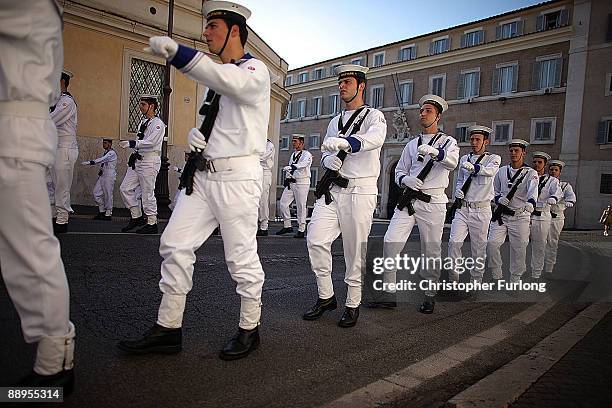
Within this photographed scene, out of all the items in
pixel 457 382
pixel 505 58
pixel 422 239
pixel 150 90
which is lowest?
pixel 457 382

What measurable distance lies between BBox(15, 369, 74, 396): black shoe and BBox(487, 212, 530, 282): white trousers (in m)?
6.39

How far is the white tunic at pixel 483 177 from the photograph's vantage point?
657 centimetres

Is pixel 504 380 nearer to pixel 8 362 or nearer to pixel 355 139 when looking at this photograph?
pixel 355 139

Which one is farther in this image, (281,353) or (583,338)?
(583,338)

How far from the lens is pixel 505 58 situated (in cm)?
3272

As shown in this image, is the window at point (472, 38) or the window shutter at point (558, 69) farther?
the window at point (472, 38)

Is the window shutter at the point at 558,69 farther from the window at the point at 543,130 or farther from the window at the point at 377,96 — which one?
the window at the point at 377,96

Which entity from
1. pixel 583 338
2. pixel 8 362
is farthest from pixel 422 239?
pixel 8 362

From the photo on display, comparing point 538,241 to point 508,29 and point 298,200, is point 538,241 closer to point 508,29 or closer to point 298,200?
point 298,200

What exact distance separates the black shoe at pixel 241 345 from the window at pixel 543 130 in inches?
1257

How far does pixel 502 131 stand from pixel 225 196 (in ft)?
110

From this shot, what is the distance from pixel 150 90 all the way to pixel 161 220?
21.4 ft

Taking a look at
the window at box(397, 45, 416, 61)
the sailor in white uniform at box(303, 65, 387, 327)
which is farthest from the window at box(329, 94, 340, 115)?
the sailor in white uniform at box(303, 65, 387, 327)

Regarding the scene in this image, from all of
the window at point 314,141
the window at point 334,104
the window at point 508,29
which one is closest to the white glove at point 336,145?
the window at point 508,29
